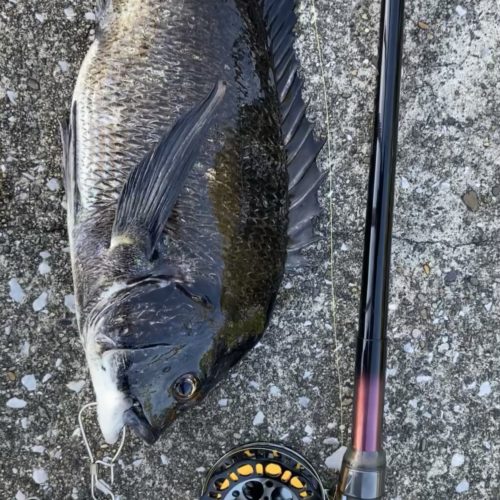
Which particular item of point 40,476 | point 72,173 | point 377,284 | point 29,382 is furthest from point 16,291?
point 377,284

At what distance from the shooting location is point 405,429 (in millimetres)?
2199

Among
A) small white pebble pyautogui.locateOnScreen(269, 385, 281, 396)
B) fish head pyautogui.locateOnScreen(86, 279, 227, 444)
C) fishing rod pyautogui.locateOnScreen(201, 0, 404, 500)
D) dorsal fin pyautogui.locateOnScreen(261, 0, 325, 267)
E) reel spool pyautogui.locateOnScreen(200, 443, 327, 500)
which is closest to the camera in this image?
fish head pyautogui.locateOnScreen(86, 279, 227, 444)

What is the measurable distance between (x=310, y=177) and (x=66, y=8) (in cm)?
108

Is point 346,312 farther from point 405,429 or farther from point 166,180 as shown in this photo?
point 166,180

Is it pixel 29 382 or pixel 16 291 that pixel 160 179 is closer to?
pixel 16 291

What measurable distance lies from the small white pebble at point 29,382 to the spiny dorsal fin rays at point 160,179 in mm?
797

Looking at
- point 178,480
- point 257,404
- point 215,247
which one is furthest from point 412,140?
point 178,480

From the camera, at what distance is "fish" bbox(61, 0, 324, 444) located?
1.58m

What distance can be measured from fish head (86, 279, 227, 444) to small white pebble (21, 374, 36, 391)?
59 cm

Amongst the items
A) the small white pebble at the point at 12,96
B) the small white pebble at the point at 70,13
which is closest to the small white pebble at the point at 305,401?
the small white pebble at the point at 12,96

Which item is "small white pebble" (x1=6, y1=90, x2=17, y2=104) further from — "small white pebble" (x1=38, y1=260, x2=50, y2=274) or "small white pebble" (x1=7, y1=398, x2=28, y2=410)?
"small white pebble" (x1=7, y1=398, x2=28, y2=410)

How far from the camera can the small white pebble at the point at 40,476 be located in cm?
210

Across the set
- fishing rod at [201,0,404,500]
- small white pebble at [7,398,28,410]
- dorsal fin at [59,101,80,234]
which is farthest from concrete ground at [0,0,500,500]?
fishing rod at [201,0,404,500]

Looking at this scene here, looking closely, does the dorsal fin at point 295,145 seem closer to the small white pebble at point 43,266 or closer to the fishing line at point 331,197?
the fishing line at point 331,197
